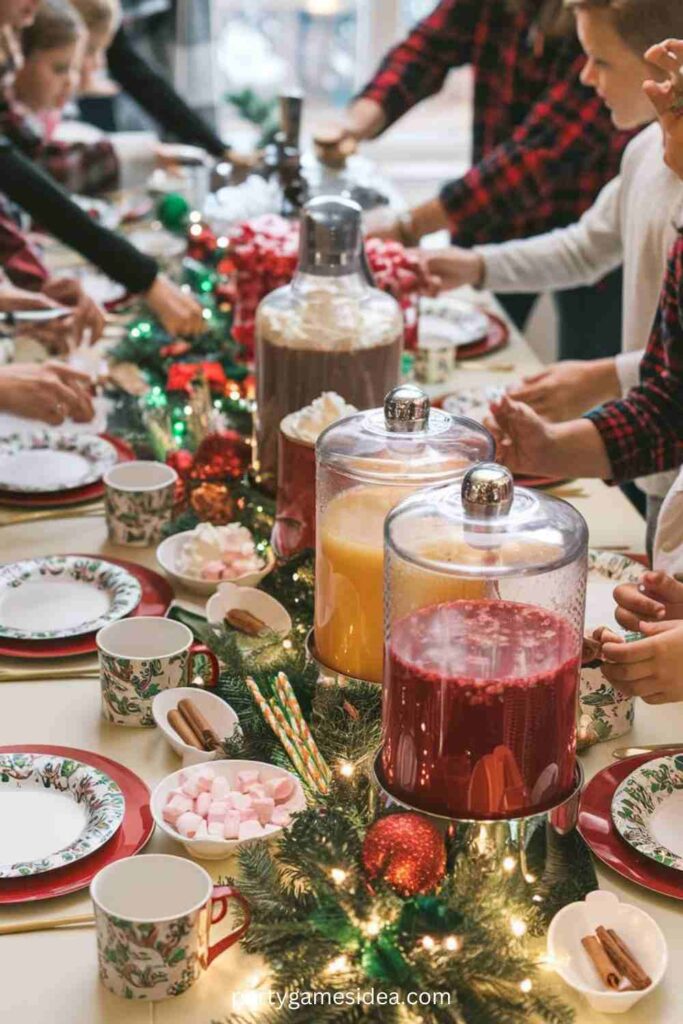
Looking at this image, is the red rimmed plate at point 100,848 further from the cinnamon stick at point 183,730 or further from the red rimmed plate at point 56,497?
the red rimmed plate at point 56,497

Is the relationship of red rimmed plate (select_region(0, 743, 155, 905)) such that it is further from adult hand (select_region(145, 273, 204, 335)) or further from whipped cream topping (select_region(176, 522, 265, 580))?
adult hand (select_region(145, 273, 204, 335))

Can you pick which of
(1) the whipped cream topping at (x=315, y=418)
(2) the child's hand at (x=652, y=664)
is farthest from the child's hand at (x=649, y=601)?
(1) the whipped cream topping at (x=315, y=418)

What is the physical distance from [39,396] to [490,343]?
3.10 feet

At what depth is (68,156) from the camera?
11.0 ft

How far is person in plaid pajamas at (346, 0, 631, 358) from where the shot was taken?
282cm

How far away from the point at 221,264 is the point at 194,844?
1.47 metres

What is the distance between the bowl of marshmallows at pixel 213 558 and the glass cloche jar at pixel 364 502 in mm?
284

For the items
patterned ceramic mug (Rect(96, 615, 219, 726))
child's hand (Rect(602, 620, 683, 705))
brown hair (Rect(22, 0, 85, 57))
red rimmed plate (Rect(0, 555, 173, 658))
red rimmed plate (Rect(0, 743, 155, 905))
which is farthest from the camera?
brown hair (Rect(22, 0, 85, 57))

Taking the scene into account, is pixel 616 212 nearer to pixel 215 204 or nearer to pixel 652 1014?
pixel 215 204

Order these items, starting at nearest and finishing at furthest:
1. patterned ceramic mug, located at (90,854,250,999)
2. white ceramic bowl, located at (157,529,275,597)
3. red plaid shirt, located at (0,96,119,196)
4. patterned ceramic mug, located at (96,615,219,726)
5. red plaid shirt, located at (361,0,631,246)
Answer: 1. patterned ceramic mug, located at (90,854,250,999)
2. patterned ceramic mug, located at (96,615,219,726)
3. white ceramic bowl, located at (157,529,275,597)
4. red plaid shirt, located at (361,0,631,246)
5. red plaid shirt, located at (0,96,119,196)

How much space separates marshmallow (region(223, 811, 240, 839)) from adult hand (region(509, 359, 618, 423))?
100 centimetres

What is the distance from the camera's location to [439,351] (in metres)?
2.33

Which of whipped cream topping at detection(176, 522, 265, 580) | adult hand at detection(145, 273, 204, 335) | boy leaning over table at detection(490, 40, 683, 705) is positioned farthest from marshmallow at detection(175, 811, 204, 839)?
adult hand at detection(145, 273, 204, 335)

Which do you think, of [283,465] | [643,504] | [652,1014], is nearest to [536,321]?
[643,504]
